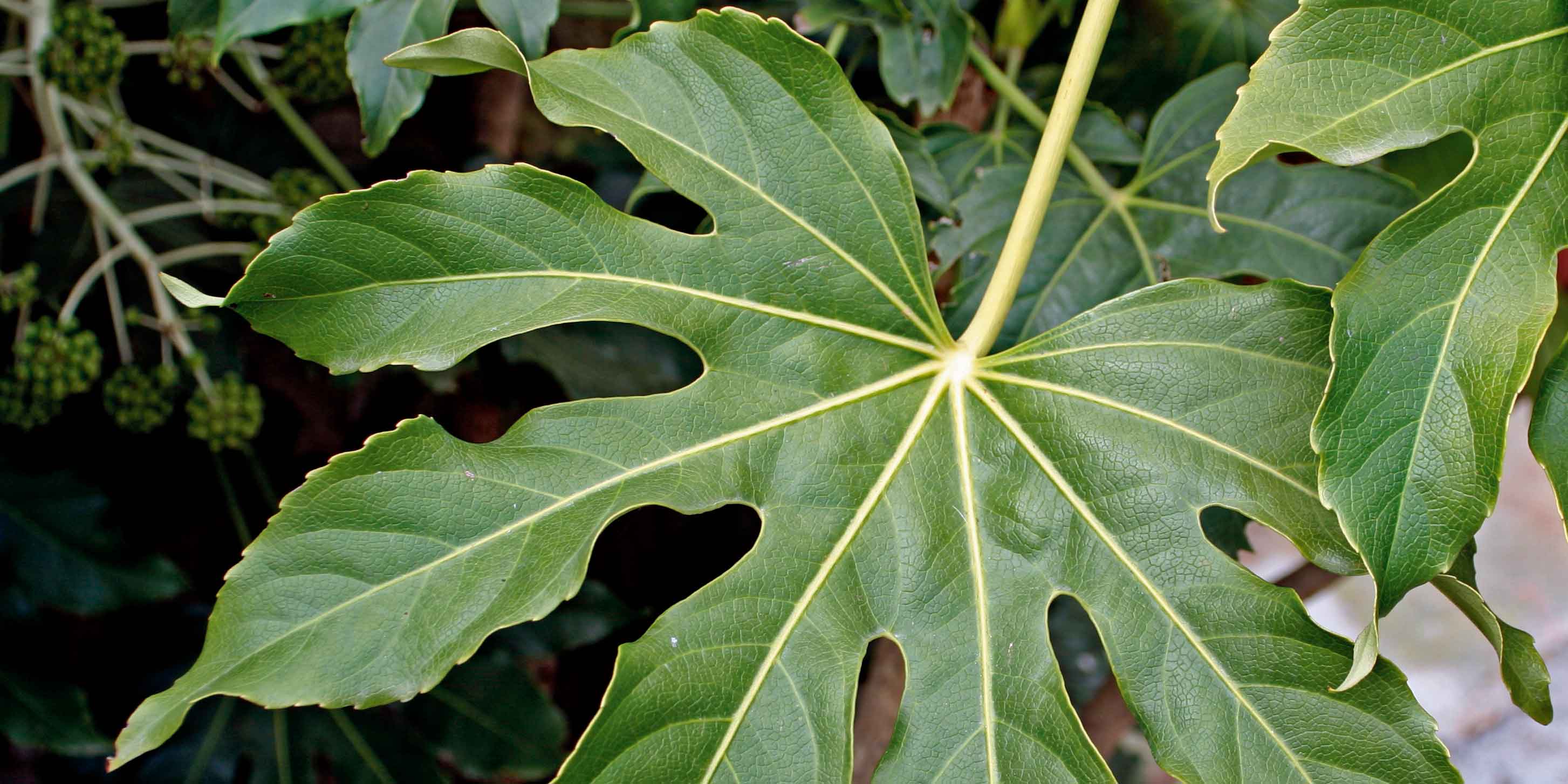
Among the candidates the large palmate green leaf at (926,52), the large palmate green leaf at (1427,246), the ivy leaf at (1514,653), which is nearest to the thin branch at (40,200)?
the large palmate green leaf at (926,52)

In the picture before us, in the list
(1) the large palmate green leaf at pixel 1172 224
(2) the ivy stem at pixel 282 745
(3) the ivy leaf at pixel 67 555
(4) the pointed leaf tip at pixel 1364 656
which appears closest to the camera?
(4) the pointed leaf tip at pixel 1364 656

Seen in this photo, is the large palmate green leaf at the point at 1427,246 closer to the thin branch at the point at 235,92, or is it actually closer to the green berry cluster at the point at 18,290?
the thin branch at the point at 235,92

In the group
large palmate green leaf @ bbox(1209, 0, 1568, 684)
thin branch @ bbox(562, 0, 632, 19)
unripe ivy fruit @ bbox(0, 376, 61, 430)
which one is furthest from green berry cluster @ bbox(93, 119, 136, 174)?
large palmate green leaf @ bbox(1209, 0, 1568, 684)

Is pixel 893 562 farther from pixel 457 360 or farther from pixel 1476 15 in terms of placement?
pixel 1476 15

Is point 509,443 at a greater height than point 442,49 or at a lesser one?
lesser

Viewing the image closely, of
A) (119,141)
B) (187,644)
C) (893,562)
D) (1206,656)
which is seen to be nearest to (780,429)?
(893,562)

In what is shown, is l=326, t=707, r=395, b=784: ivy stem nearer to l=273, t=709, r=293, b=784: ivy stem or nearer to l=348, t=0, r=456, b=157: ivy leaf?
l=273, t=709, r=293, b=784: ivy stem

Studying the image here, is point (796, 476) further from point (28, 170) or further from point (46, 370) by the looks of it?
point (28, 170)

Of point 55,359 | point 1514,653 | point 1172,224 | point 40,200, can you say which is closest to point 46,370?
point 55,359
